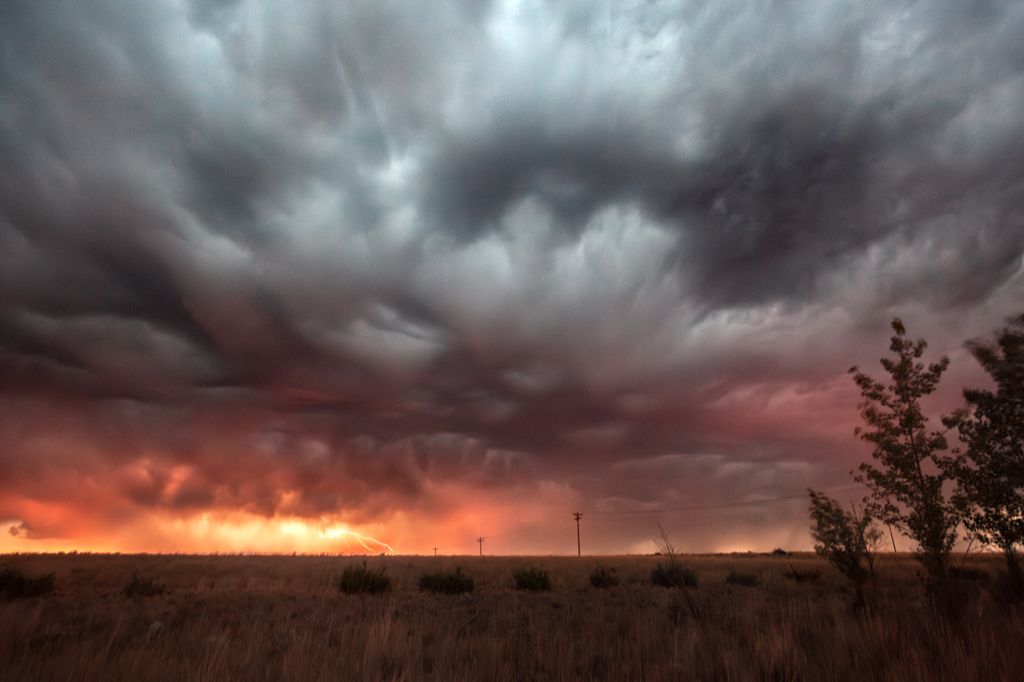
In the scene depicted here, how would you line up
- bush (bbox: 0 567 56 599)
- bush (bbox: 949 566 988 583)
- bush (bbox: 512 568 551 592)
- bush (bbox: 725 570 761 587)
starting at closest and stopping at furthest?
bush (bbox: 949 566 988 583)
bush (bbox: 0 567 56 599)
bush (bbox: 512 568 551 592)
bush (bbox: 725 570 761 587)

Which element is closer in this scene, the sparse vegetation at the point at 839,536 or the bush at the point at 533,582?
the sparse vegetation at the point at 839,536

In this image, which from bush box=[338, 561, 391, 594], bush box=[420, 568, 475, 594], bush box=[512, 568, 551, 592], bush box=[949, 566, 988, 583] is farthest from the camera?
bush box=[512, 568, 551, 592]

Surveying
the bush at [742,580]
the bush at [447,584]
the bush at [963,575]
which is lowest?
the bush at [742,580]

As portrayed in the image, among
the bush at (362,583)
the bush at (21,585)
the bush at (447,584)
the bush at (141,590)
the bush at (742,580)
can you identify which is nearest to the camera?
the bush at (21,585)

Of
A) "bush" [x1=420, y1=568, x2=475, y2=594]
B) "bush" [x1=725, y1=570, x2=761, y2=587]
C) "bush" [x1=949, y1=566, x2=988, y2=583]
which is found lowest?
"bush" [x1=725, y1=570, x2=761, y2=587]

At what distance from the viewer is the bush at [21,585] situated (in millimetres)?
16078

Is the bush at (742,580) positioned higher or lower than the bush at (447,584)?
lower

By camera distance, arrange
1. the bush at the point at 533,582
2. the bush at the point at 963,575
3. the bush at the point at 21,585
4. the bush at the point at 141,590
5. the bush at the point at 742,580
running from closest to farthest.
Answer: the bush at the point at 963,575 < the bush at the point at 21,585 < the bush at the point at 141,590 < the bush at the point at 533,582 < the bush at the point at 742,580

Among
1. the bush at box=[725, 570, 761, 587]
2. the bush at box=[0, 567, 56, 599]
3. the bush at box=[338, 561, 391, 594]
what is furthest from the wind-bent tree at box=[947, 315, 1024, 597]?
the bush at box=[0, 567, 56, 599]

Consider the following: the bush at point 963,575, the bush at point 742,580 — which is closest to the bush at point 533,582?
the bush at point 742,580

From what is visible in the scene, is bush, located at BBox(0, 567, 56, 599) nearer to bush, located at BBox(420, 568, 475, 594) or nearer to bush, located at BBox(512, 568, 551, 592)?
bush, located at BBox(420, 568, 475, 594)

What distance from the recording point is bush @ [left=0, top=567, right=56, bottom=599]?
1608cm

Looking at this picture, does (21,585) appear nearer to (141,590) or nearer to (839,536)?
(141,590)

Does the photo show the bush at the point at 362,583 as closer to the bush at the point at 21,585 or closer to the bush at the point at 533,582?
the bush at the point at 533,582
